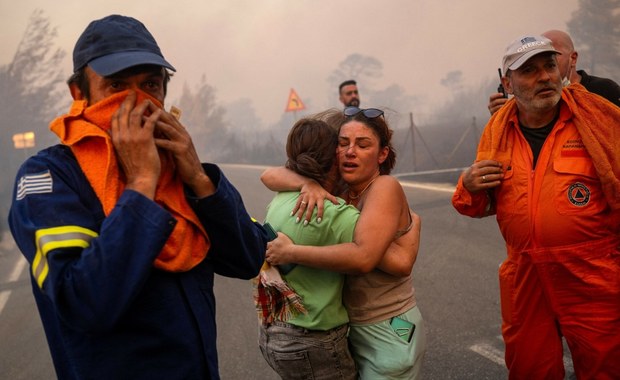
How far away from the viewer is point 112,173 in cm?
129

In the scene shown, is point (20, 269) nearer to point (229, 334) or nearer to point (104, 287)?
point (229, 334)

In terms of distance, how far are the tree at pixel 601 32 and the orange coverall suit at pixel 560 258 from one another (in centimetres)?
4326

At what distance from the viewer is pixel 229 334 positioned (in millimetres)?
4668

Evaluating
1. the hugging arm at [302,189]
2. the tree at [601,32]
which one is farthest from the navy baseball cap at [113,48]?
the tree at [601,32]

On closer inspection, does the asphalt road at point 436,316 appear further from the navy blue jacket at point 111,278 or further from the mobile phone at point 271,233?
the navy blue jacket at point 111,278

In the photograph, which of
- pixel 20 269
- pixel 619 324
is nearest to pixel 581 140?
pixel 619 324

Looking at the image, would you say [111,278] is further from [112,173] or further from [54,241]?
[112,173]

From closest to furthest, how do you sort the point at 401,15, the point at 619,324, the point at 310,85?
the point at 619,324
the point at 401,15
the point at 310,85

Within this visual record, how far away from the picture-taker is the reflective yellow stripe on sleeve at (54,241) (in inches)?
46.9

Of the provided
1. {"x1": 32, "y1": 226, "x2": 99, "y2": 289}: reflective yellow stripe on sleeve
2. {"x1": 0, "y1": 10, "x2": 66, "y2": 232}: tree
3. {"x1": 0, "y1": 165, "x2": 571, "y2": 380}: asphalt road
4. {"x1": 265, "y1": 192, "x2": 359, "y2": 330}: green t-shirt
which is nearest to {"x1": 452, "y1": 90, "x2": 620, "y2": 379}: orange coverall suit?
{"x1": 265, "y1": 192, "x2": 359, "y2": 330}: green t-shirt

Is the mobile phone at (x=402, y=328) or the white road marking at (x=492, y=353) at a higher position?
the mobile phone at (x=402, y=328)

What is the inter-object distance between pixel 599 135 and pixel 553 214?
391 mm

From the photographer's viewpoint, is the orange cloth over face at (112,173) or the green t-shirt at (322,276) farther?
the green t-shirt at (322,276)

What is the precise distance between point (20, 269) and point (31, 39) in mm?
31999
